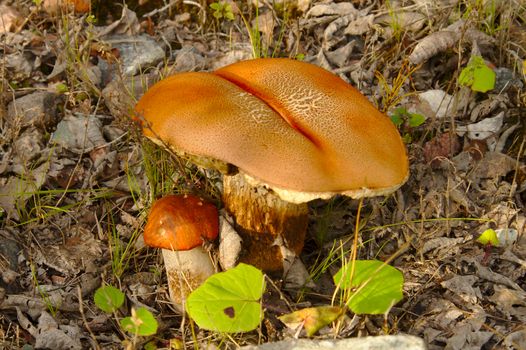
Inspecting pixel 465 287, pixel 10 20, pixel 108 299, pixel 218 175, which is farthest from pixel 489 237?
pixel 10 20

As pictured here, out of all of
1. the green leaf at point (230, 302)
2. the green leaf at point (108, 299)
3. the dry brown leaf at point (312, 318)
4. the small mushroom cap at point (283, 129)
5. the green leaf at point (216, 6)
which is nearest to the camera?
the small mushroom cap at point (283, 129)

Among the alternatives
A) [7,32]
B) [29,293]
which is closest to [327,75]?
[29,293]

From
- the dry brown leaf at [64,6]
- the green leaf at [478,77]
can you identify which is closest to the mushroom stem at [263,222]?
the green leaf at [478,77]

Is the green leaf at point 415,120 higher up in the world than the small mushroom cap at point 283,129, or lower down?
lower down

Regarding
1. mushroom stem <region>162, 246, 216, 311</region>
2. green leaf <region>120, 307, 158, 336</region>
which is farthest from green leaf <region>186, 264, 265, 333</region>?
mushroom stem <region>162, 246, 216, 311</region>

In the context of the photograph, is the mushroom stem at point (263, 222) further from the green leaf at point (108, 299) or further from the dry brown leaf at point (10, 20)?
the dry brown leaf at point (10, 20)

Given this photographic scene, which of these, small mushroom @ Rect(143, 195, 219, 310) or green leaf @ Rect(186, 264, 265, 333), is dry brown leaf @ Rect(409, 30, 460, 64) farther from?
green leaf @ Rect(186, 264, 265, 333)
